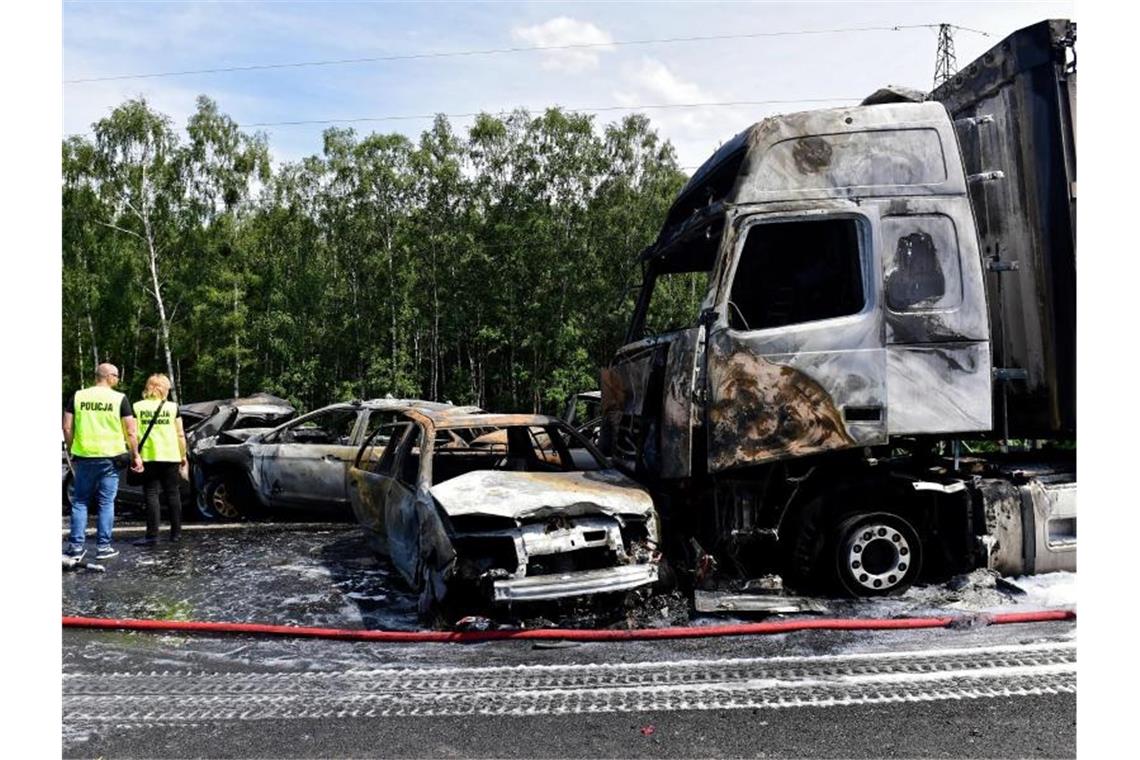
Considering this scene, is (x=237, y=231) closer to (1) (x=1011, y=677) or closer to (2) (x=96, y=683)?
(2) (x=96, y=683)

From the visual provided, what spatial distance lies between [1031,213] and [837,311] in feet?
Result: 5.08

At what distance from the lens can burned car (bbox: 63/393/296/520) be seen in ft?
34.0

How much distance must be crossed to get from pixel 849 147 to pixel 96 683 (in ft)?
18.4

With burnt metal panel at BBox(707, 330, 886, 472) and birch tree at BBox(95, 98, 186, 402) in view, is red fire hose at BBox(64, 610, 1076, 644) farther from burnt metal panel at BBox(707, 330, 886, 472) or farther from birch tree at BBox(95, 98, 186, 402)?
birch tree at BBox(95, 98, 186, 402)

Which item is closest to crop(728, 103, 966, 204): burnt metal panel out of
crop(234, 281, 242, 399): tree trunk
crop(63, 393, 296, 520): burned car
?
crop(63, 393, 296, 520): burned car

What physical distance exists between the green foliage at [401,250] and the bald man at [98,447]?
71.4 feet

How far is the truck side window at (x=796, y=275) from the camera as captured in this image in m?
5.95

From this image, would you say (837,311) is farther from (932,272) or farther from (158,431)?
(158,431)

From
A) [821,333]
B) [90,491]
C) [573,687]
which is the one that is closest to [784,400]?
[821,333]

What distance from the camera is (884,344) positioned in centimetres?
577

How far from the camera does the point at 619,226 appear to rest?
3105 centimetres

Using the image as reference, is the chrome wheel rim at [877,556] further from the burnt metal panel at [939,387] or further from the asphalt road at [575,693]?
the burnt metal panel at [939,387]

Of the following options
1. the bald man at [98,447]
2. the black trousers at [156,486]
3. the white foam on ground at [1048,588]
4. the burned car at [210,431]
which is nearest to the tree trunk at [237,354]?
the burned car at [210,431]

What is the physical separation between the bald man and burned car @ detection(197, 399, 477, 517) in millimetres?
2198
